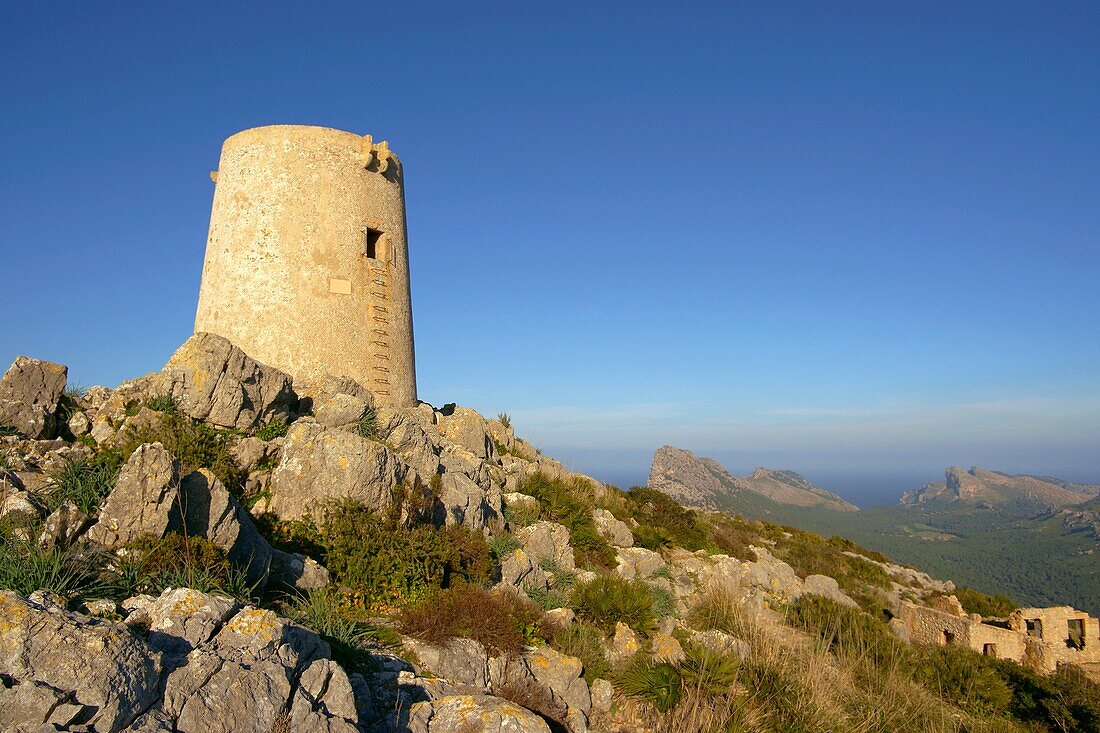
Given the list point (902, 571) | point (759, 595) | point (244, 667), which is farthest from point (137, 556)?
point (902, 571)

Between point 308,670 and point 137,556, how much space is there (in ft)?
7.15

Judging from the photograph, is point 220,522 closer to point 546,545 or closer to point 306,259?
point 546,545

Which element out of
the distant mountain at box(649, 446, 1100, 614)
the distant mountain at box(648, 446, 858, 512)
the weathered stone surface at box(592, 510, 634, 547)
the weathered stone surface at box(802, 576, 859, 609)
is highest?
the weathered stone surface at box(592, 510, 634, 547)

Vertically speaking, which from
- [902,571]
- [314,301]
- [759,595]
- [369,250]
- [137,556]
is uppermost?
A: [369,250]

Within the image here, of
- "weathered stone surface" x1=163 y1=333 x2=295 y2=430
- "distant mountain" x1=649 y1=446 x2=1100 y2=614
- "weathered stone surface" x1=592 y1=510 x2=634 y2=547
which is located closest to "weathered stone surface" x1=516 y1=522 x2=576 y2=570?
"weathered stone surface" x1=592 y1=510 x2=634 y2=547

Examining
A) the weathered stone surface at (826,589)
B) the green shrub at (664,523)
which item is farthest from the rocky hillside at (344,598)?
the weathered stone surface at (826,589)

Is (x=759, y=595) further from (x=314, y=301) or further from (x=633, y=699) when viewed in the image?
(x=314, y=301)

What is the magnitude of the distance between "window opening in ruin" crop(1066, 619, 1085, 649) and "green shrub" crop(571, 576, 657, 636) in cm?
1607

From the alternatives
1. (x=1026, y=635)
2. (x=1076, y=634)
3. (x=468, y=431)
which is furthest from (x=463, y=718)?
(x=1076, y=634)

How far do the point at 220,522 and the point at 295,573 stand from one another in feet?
3.48

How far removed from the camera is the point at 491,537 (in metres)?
9.70

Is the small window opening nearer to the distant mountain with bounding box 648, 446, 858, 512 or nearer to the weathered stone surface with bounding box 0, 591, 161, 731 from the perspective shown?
the weathered stone surface with bounding box 0, 591, 161, 731

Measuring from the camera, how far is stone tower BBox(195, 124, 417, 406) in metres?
11.8

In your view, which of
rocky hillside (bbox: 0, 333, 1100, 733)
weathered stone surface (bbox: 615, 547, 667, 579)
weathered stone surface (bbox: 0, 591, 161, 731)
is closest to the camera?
weathered stone surface (bbox: 0, 591, 161, 731)
